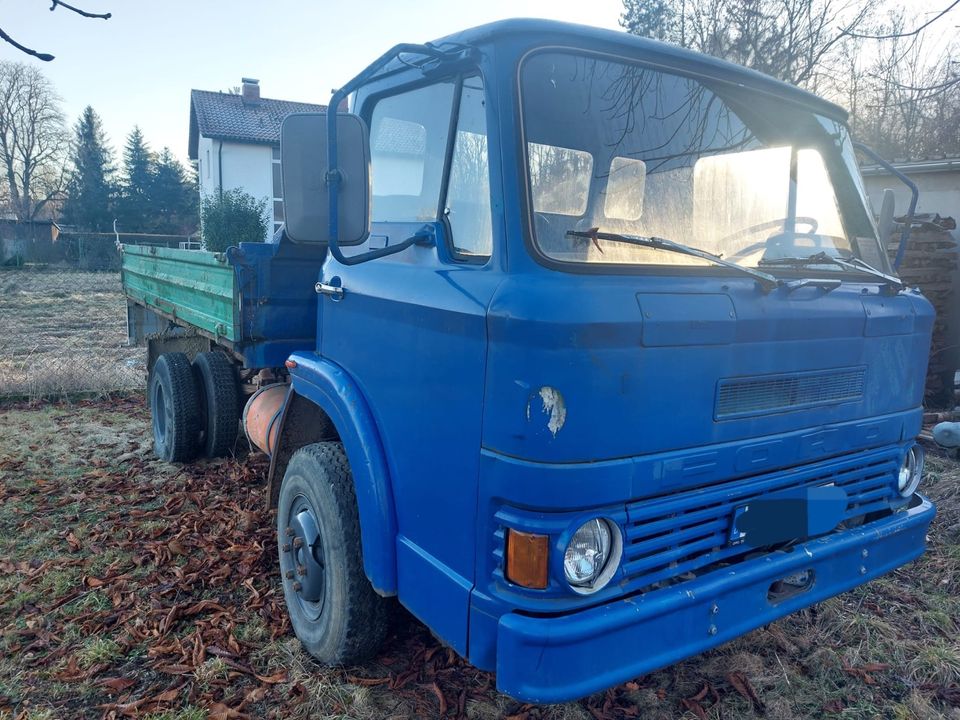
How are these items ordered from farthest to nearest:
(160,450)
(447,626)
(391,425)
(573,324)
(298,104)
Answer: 1. (298,104)
2. (160,450)
3. (391,425)
4. (447,626)
5. (573,324)

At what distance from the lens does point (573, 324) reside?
196 centimetres

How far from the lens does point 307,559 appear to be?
10.2 feet

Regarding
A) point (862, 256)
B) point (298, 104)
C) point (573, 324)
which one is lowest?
point (573, 324)

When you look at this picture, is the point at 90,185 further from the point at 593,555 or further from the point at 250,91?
the point at 593,555

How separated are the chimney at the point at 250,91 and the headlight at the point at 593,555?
33521 millimetres

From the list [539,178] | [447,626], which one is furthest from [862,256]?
[447,626]

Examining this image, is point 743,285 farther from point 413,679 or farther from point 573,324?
point 413,679

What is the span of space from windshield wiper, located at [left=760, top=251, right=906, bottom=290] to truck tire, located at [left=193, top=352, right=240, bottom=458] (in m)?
4.07

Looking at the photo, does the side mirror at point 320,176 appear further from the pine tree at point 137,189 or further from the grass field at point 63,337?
the pine tree at point 137,189

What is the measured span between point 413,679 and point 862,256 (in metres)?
2.56

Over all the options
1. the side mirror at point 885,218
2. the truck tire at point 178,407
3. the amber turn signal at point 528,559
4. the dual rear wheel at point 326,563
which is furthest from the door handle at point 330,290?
the truck tire at point 178,407

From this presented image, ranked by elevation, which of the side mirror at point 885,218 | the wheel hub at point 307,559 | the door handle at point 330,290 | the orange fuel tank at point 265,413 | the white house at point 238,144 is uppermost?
the white house at point 238,144

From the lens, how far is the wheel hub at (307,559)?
3082 millimetres

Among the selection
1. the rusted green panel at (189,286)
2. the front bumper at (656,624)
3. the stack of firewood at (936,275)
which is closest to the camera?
the front bumper at (656,624)
